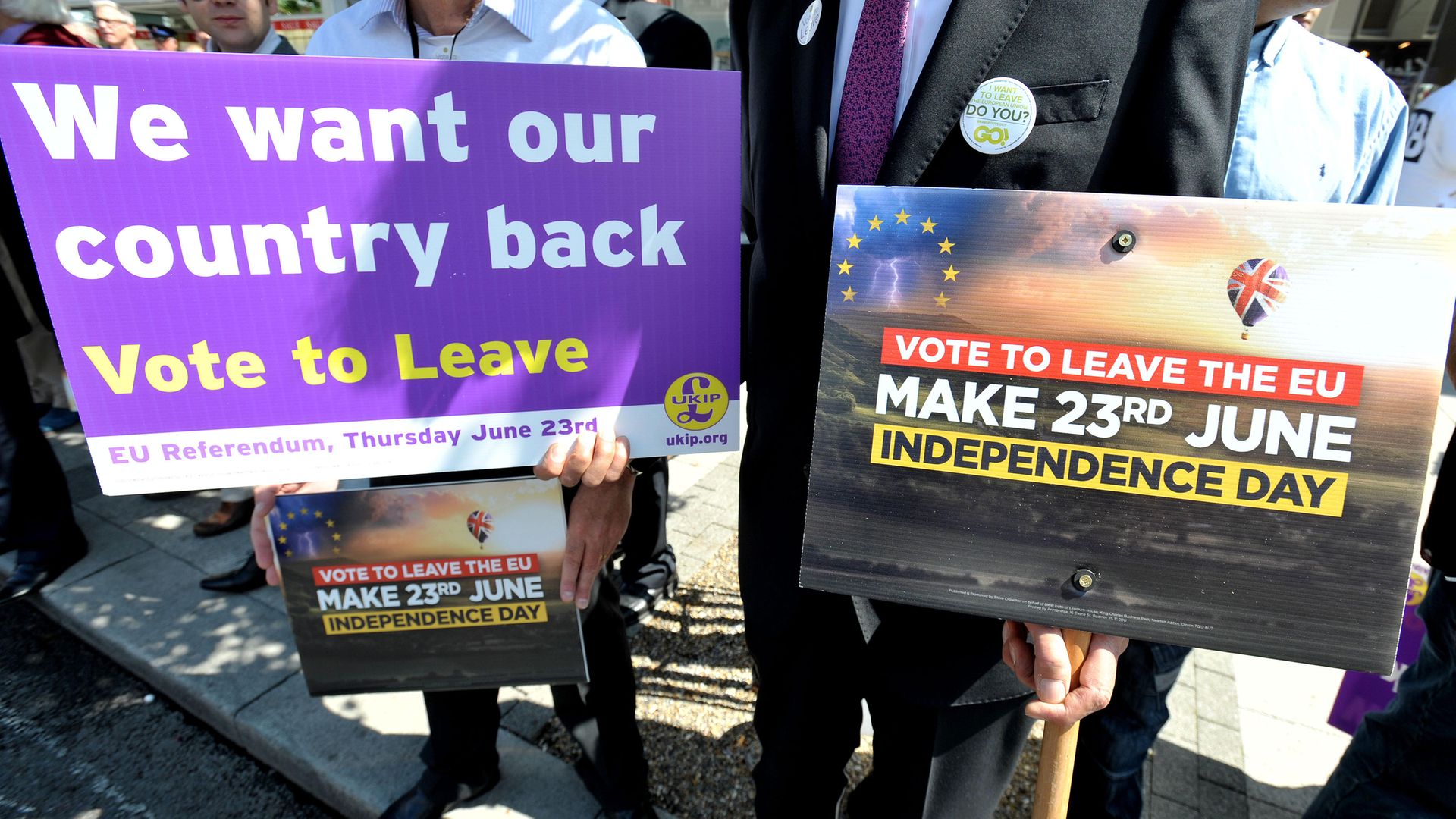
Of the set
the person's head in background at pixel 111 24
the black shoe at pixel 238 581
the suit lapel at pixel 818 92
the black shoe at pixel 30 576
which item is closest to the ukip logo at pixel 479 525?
the suit lapel at pixel 818 92

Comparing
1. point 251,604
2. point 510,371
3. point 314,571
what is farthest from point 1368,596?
point 251,604

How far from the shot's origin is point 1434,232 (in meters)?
0.86

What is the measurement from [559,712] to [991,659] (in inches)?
53.8

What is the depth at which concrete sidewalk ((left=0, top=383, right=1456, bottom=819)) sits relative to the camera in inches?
94.9

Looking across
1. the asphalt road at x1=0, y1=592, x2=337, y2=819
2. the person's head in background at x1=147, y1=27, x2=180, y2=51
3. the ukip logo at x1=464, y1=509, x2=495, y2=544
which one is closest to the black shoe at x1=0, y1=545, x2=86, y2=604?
the asphalt road at x1=0, y1=592, x2=337, y2=819

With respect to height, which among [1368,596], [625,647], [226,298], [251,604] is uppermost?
[226,298]

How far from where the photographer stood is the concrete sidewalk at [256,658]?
2.48 meters

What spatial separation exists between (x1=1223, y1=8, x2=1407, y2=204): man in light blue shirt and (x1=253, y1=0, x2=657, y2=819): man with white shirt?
138cm

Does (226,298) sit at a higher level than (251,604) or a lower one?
higher

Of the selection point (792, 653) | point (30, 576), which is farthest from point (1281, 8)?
point (30, 576)

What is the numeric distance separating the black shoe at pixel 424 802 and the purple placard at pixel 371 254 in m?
1.36

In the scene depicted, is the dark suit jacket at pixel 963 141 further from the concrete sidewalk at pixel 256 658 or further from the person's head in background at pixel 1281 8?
the concrete sidewalk at pixel 256 658

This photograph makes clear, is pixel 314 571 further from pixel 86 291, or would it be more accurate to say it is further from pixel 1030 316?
pixel 1030 316

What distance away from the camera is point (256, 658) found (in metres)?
3.05
